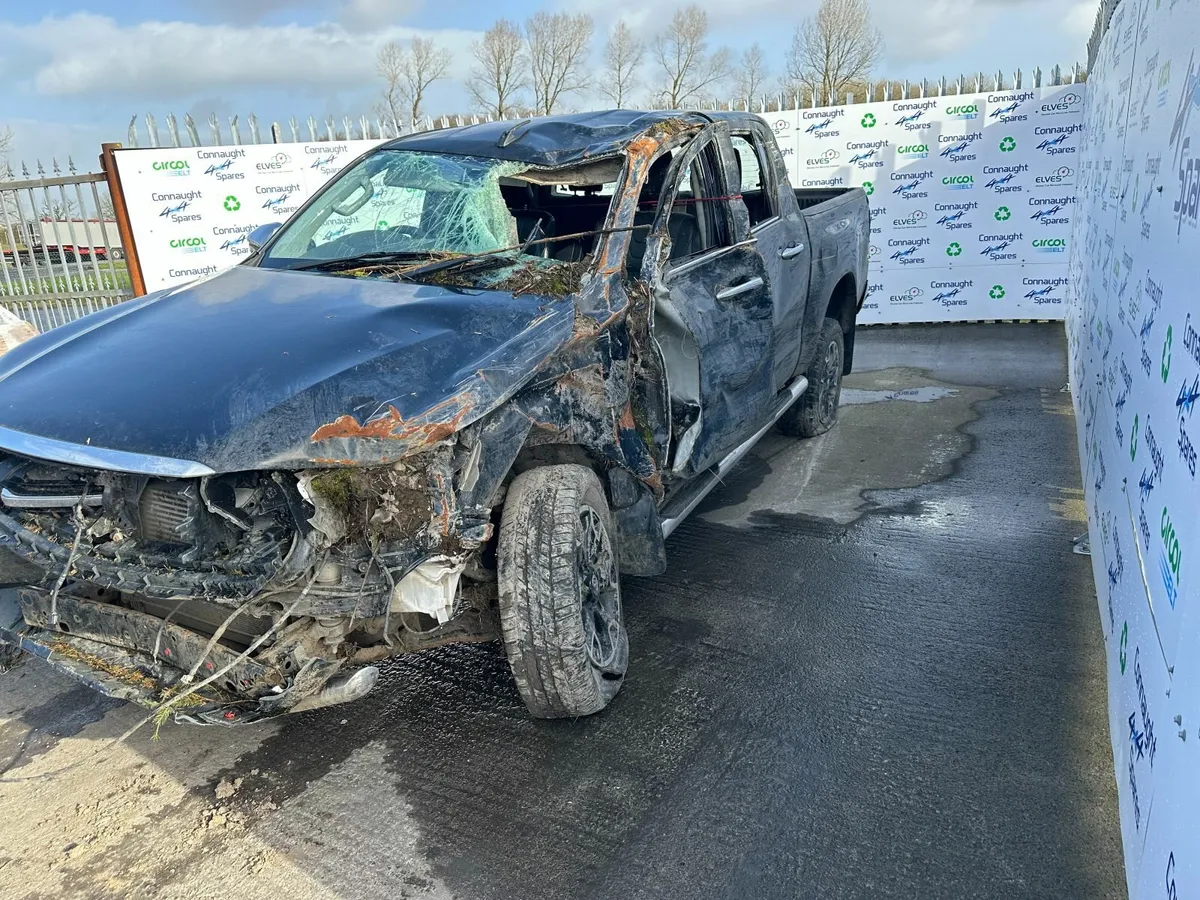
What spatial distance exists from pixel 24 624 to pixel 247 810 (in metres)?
1.01

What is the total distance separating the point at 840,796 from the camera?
2.86 meters

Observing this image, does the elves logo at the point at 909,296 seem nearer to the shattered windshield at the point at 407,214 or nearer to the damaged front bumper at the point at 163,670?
the shattered windshield at the point at 407,214

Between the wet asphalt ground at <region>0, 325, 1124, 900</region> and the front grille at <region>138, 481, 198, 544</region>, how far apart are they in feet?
3.22

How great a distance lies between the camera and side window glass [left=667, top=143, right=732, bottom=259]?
4320 mm

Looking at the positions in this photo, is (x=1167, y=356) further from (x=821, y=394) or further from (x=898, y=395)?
(x=898, y=395)

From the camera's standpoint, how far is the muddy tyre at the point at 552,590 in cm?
294

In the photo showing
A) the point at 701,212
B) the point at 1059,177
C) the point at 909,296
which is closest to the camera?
the point at 701,212

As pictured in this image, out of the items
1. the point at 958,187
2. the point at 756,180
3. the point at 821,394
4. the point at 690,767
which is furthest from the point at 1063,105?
the point at 690,767

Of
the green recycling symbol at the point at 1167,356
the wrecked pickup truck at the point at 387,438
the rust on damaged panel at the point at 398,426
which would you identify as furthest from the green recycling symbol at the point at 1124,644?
the rust on damaged panel at the point at 398,426

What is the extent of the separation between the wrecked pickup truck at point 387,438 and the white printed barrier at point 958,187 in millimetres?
7252

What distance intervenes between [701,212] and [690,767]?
268 centimetres

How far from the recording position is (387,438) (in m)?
2.51

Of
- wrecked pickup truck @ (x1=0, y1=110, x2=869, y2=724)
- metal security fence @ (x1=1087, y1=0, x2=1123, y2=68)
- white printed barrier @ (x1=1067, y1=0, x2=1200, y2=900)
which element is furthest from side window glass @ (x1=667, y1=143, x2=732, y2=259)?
metal security fence @ (x1=1087, y1=0, x2=1123, y2=68)

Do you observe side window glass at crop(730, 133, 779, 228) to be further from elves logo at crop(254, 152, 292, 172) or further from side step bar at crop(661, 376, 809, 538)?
elves logo at crop(254, 152, 292, 172)
